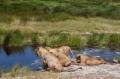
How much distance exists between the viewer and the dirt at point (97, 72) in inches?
595

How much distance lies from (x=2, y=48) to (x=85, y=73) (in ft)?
34.7

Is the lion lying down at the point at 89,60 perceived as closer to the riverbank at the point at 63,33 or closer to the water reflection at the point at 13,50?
the water reflection at the point at 13,50

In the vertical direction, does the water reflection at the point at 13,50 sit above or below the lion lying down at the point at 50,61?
below

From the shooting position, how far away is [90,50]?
83.0 ft

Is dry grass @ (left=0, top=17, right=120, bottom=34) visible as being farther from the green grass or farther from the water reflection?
the water reflection

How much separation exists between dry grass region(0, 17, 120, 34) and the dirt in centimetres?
1368

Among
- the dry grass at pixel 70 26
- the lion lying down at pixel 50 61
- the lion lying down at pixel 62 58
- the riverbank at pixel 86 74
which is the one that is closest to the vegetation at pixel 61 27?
the dry grass at pixel 70 26

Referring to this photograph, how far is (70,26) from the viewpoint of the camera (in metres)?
34.9

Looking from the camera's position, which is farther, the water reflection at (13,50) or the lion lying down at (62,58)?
the water reflection at (13,50)

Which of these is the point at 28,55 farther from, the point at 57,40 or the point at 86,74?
the point at 86,74

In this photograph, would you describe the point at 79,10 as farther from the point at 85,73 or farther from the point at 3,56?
the point at 85,73

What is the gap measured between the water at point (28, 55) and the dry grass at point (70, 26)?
5.93 m

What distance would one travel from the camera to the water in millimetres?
19672

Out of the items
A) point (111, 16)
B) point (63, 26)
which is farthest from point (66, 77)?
point (111, 16)
